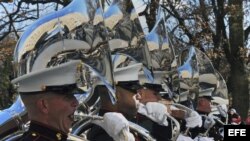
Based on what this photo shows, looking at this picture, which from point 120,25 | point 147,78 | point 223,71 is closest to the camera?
point 120,25

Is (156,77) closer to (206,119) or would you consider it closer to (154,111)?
(154,111)

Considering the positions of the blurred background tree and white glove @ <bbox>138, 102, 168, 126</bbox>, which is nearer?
white glove @ <bbox>138, 102, 168, 126</bbox>

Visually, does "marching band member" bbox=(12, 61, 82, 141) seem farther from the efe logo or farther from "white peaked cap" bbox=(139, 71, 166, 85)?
the efe logo

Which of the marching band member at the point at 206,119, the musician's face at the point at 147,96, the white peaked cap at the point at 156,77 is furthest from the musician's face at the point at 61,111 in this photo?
the marching band member at the point at 206,119

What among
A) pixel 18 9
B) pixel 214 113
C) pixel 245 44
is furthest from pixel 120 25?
pixel 245 44

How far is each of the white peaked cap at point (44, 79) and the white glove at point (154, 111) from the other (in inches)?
83.0

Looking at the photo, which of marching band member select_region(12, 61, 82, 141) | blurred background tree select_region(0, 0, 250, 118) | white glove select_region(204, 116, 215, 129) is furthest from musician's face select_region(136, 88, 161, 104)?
blurred background tree select_region(0, 0, 250, 118)

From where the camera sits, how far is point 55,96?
2729 millimetres

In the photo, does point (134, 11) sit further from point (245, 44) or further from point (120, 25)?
point (245, 44)

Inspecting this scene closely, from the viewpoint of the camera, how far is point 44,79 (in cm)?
273

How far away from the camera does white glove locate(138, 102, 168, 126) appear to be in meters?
4.89

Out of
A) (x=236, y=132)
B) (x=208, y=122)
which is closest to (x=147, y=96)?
(x=236, y=132)

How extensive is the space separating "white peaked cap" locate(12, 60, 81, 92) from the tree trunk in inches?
644

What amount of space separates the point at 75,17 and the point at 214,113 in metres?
7.12
